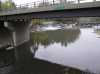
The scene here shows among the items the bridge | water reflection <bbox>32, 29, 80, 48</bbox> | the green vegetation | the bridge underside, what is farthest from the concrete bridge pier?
the bridge underside

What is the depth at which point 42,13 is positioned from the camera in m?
30.3

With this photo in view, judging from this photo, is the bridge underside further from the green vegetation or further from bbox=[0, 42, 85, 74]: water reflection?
the green vegetation

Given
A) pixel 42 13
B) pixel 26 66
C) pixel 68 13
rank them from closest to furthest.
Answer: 1. pixel 68 13
2. pixel 26 66
3. pixel 42 13

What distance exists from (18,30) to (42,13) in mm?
18813

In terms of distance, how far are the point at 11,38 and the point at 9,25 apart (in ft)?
10.5

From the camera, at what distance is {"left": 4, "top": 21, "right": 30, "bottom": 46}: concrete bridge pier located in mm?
44784

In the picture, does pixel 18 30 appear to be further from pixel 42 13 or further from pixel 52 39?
pixel 42 13

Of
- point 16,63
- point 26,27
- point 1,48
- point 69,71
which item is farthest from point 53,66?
point 26,27

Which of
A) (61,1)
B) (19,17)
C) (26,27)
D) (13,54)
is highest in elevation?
(61,1)

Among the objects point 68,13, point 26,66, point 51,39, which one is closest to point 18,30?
point 51,39

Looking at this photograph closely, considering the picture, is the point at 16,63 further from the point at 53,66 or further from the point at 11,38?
the point at 11,38

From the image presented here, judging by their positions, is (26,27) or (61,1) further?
(26,27)

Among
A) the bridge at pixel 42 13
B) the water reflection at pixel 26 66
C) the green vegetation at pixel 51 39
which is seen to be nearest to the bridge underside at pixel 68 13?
the bridge at pixel 42 13

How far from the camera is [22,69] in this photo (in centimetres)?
2789
